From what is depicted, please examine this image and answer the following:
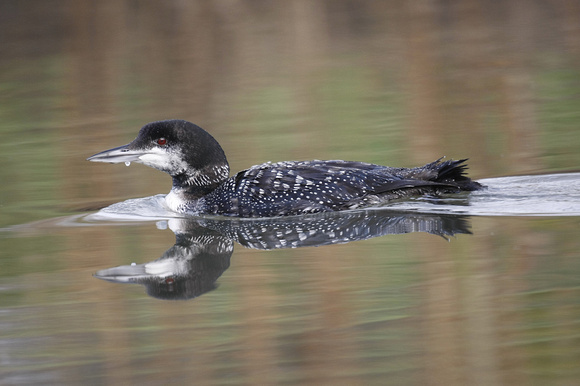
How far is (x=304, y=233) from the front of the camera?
6516 mm

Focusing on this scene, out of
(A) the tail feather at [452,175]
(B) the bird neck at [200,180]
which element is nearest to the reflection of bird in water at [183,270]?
(B) the bird neck at [200,180]

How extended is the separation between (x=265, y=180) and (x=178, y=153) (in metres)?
0.74

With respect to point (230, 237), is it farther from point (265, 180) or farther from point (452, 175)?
point (452, 175)

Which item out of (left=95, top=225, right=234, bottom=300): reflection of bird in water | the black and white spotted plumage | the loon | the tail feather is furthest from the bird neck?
the tail feather

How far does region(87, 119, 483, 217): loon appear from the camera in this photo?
6902 mm

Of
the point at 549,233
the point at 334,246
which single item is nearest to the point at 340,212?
the point at 334,246

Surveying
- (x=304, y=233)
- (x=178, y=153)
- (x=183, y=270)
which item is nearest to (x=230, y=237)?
(x=304, y=233)

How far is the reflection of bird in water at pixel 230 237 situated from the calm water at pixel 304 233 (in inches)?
0.9

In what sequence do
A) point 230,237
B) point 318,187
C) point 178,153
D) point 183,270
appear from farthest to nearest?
point 178,153, point 318,187, point 230,237, point 183,270

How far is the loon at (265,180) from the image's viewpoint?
6.90 metres

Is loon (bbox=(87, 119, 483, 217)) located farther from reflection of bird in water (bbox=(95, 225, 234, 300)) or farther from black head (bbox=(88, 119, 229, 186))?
reflection of bird in water (bbox=(95, 225, 234, 300))

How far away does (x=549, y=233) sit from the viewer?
6.05 m

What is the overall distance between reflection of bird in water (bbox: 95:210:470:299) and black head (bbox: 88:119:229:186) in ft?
1.25

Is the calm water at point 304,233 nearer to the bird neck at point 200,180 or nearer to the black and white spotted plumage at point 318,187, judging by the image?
the black and white spotted plumage at point 318,187
